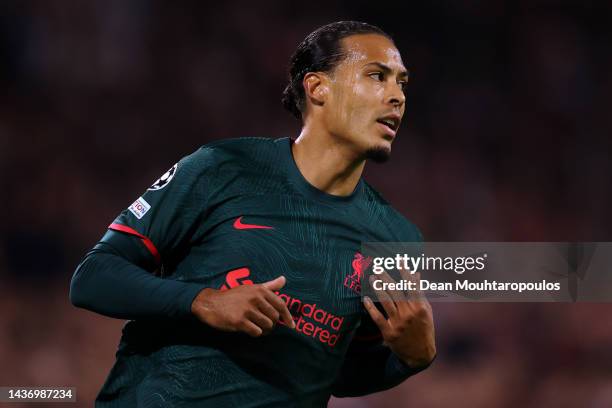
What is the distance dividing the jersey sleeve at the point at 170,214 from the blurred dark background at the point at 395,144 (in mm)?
3120

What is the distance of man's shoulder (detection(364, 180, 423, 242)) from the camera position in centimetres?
273

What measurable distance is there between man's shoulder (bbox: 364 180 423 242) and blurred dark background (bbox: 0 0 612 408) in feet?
8.80

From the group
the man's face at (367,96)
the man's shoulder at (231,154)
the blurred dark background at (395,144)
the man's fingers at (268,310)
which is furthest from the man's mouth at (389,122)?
the blurred dark background at (395,144)

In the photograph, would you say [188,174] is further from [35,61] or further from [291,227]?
[35,61]

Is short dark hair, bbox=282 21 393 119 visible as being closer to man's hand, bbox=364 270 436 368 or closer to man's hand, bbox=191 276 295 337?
man's hand, bbox=364 270 436 368

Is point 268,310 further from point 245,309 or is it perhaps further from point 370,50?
point 370,50

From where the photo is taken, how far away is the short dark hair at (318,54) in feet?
9.03

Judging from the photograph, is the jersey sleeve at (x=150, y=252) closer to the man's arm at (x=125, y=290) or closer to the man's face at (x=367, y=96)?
the man's arm at (x=125, y=290)

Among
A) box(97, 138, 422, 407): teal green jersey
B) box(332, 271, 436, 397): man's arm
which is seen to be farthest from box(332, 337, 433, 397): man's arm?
box(97, 138, 422, 407): teal green jersey

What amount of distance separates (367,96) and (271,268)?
2.10 ft

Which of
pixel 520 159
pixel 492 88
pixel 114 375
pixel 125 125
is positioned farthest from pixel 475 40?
pixel 114 375

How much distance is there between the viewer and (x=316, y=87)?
2.77 metres

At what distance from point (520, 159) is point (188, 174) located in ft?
13.8

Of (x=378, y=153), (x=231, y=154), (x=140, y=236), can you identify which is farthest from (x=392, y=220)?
(x=140, y=236)
